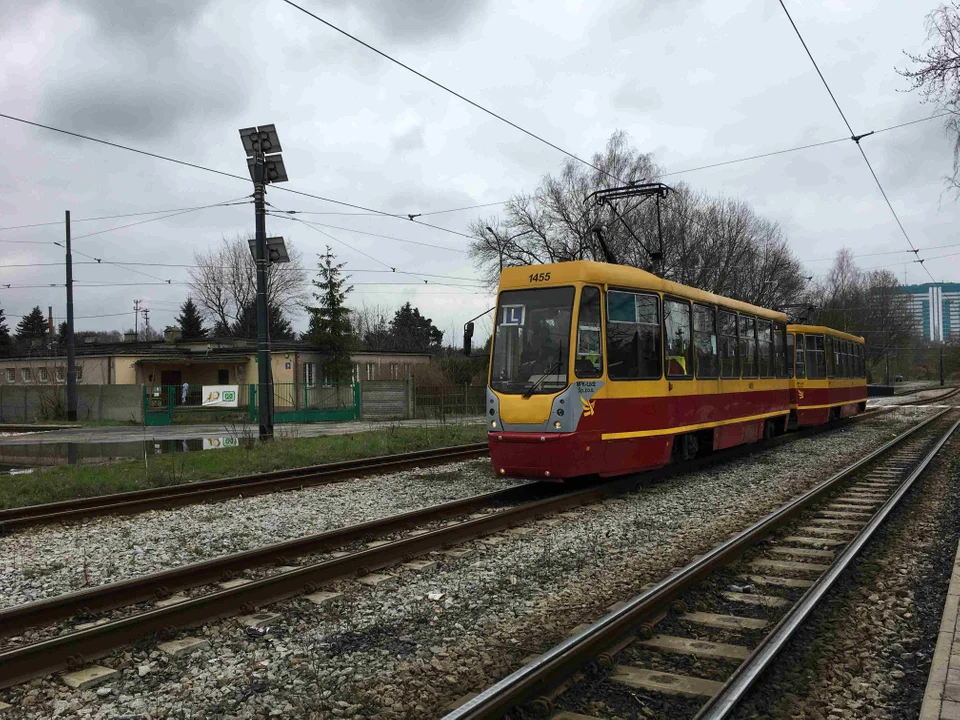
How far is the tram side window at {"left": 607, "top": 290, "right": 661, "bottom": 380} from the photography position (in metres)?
10.7

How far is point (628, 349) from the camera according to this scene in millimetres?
10961

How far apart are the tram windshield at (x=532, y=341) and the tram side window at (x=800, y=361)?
1252 cm

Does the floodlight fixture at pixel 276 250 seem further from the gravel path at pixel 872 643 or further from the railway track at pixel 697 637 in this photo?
the gravel path at pixel 872 643

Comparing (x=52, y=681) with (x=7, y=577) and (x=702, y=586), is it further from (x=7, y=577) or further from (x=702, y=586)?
(x=702, y=586)

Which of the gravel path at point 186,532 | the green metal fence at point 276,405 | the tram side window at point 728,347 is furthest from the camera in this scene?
the green metal fence at point 276,405

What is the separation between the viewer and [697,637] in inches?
204

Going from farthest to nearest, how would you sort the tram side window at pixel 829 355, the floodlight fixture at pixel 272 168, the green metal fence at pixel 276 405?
the green metal fence at pixel 276 405 → the tram side window at pixel 829 355 → the floodlight fixture at pixel 272 168

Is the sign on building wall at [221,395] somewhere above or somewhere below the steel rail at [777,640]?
above

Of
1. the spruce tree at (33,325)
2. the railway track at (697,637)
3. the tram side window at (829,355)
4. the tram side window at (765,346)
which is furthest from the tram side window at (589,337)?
the spruce tree at (33,325)

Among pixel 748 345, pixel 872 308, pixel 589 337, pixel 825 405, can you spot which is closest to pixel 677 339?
pixel 589 337

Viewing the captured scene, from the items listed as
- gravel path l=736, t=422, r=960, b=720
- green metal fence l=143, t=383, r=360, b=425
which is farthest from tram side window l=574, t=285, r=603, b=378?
green metal fence l=143, t=383, r=360, b=425

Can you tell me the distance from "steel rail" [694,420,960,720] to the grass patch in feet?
34.6

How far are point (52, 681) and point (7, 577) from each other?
9.80 ft

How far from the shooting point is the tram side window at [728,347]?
14.1 metres
